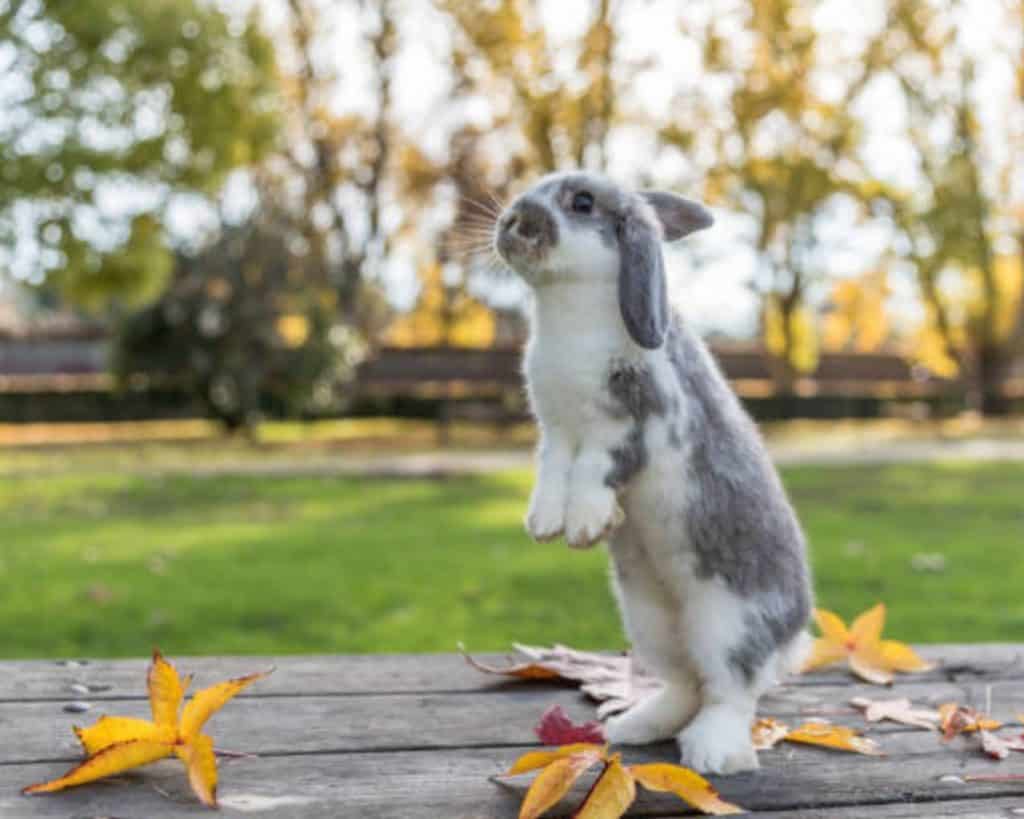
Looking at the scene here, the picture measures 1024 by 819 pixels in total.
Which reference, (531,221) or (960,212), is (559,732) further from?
(960,212)

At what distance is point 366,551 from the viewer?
23.2 feet

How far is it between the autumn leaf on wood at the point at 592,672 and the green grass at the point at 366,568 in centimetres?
211

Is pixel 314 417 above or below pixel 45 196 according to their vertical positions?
below

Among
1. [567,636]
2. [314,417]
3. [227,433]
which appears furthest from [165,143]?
[567,636]

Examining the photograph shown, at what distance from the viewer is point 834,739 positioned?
2059 mm

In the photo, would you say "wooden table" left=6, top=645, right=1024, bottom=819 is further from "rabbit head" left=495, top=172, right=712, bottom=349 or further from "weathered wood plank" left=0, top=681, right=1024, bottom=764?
"rabbit head" left=495, top=172, right=712, bottom=349

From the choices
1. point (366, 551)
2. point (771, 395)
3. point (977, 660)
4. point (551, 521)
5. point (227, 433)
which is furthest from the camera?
point (771, 395)

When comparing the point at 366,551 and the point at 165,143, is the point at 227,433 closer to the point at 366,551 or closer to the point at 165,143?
the point at 165,143

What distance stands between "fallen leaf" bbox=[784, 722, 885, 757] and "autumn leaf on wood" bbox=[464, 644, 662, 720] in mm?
325

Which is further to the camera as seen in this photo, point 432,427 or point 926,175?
point 926,175

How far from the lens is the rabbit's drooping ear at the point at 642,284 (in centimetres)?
184

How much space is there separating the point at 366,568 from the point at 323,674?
404 centimetres

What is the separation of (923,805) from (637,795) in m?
0.42

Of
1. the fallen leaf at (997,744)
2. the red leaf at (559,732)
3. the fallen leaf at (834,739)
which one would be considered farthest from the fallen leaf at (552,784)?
the fallen leaf at (997,744)
